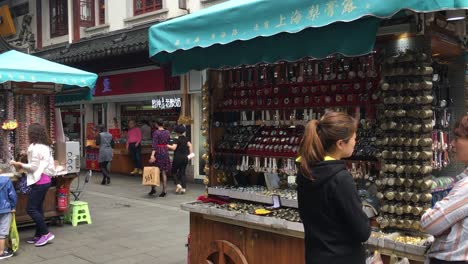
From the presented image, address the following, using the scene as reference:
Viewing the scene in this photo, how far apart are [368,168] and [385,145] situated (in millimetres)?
566

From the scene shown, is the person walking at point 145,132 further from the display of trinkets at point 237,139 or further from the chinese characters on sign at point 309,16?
the chinese characters on sign at point 309,16

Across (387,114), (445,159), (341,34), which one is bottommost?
(445,159)

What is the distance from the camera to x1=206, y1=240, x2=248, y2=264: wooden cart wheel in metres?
4.21

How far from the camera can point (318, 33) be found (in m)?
3.61

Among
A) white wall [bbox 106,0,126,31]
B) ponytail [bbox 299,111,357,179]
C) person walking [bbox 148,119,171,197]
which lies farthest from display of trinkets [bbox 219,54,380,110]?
white wall [bbox 106,0,126,31]

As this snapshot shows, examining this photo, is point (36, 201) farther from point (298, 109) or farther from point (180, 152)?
point (180, 152)

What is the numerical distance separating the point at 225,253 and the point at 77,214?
163 inches

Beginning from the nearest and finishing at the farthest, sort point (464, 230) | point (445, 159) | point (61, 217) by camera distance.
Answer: point (464, 230) < point (445, 159) < point (61, 217)

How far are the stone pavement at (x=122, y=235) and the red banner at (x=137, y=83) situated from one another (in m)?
3.35

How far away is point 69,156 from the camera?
7.65 m

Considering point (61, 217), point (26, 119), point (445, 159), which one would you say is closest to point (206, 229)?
point (445, 159)

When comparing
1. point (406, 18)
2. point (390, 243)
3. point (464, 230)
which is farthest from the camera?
point (406, 18)

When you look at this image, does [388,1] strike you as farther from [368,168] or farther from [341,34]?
[368,168]

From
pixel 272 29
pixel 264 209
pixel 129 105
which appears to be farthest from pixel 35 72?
pixel 129 105
